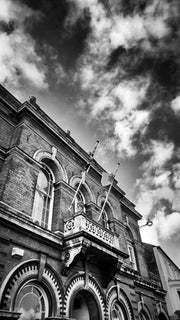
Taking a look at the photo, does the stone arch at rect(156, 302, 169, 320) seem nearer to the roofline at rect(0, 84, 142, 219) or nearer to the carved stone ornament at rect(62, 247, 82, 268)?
the roofline at rect(0, 84, 142, 219)

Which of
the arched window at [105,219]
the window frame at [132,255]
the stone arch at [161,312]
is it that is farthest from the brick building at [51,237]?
the window frame at [132,255]

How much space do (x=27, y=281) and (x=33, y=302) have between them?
2.95 feet

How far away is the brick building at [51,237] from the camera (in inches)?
316

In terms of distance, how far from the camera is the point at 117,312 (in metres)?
12.1

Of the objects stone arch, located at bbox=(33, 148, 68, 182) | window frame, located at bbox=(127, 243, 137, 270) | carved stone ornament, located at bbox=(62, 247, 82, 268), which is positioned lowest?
carved stone ornament, located at bbox=(62, 247, 82, 268)

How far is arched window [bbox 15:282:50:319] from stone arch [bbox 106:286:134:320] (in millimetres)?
4256

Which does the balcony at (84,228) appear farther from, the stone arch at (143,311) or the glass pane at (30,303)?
the stone arch at (143,311)

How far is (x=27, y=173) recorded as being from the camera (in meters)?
10.2

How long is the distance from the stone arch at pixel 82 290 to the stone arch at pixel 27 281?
421 mm

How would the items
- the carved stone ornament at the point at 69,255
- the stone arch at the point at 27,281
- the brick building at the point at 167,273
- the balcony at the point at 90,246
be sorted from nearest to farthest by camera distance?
the stone arch at the point at 27,281 → the carved stone ornament at the point at 69,255 → the balcony at the point at 90,246 → the brick building at the point at 167,273

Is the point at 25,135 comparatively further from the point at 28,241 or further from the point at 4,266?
the point at 4,266

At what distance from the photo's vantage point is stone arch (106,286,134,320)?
38.2ft

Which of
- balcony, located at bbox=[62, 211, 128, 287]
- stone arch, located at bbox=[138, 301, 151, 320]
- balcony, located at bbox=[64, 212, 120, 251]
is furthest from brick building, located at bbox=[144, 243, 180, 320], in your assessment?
balcony, located at bbox=[64, 212, 120, 251]

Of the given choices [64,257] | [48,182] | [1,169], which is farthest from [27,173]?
[64,257]
